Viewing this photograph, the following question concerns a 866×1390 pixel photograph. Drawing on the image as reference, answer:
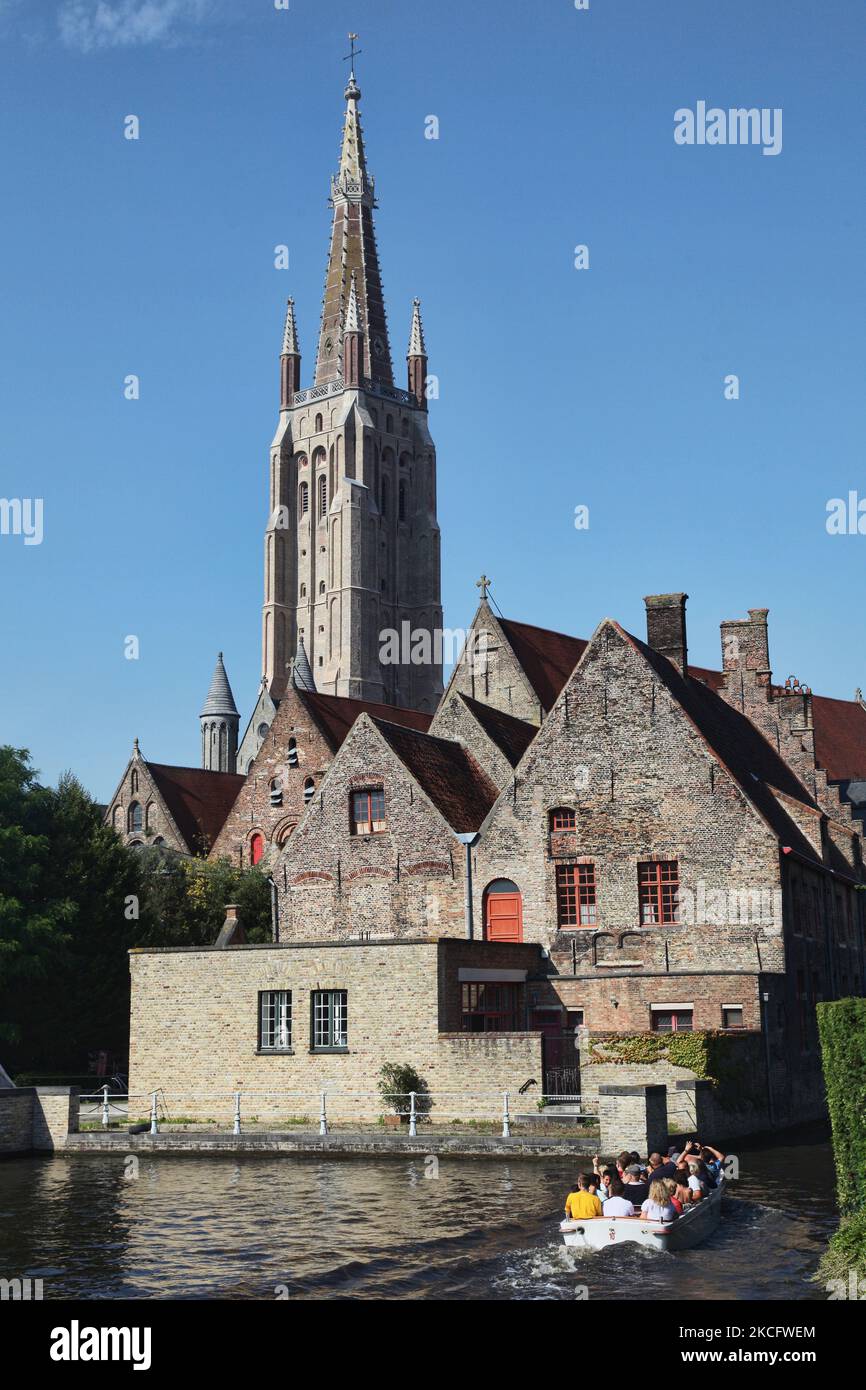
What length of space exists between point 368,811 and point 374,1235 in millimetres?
22374

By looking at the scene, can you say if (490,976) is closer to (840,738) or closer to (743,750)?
(743,750)

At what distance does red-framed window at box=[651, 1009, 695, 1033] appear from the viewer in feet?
116

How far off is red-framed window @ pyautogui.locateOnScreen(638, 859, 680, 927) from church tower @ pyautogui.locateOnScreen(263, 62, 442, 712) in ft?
305

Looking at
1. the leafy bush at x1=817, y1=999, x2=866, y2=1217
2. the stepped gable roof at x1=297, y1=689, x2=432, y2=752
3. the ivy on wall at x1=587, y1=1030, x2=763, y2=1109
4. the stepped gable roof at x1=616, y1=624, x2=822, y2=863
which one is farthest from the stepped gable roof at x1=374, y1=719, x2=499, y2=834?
the leafy bush at x1=817, y1=999, x2=866, y2=1217

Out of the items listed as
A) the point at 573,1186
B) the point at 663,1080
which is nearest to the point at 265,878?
the point at 663,1080

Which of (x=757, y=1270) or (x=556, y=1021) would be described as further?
(x=556, y=1021)

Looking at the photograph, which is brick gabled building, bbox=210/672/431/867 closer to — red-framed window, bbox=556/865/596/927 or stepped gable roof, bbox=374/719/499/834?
stepped gable roof, bbox=374/719/499/834

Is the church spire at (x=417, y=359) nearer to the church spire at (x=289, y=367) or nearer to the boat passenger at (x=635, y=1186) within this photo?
the church spire at (x=289, y=367)

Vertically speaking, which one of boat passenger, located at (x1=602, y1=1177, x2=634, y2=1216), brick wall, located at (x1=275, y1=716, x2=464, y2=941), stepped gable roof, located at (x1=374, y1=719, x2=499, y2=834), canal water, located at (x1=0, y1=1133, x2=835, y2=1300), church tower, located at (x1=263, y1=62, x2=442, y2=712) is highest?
church tower, located at (x1=263, y1=62, x2=442, y2=712)

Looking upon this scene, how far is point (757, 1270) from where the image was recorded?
18.5 m

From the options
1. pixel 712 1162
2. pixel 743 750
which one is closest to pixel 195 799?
pixel 743 750

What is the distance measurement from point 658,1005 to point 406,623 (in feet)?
348

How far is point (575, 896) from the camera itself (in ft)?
130
